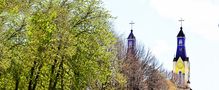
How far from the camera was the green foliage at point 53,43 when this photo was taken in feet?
126

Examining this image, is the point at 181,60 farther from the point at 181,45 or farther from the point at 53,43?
the point at 53,43

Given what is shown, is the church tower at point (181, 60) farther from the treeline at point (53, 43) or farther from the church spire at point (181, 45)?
the treeline at point (53, 43)

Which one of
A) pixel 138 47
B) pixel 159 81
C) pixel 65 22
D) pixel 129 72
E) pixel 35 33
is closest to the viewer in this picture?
pixel 35 33

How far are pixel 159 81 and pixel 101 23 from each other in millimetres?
29534

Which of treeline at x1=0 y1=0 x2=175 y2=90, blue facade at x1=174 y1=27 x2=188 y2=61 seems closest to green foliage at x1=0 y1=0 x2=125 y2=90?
treeline at x1=0 y1=0 x2=175 y2=90

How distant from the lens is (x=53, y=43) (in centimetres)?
3959

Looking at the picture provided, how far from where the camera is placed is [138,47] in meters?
75.8

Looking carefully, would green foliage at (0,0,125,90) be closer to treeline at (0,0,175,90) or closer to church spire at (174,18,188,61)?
treeline at (0,0,175,90)

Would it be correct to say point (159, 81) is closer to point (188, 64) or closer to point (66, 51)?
point (66, 51)

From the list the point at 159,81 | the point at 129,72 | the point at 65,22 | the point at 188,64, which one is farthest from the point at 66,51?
the point at 188,64

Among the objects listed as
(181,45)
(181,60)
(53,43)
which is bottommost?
(53,43)

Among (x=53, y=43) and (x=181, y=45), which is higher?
(x=181, y=45)

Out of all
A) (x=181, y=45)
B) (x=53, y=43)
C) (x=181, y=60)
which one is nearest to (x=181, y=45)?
(x=181, y=45)

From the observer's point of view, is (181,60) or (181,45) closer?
(181,45)
